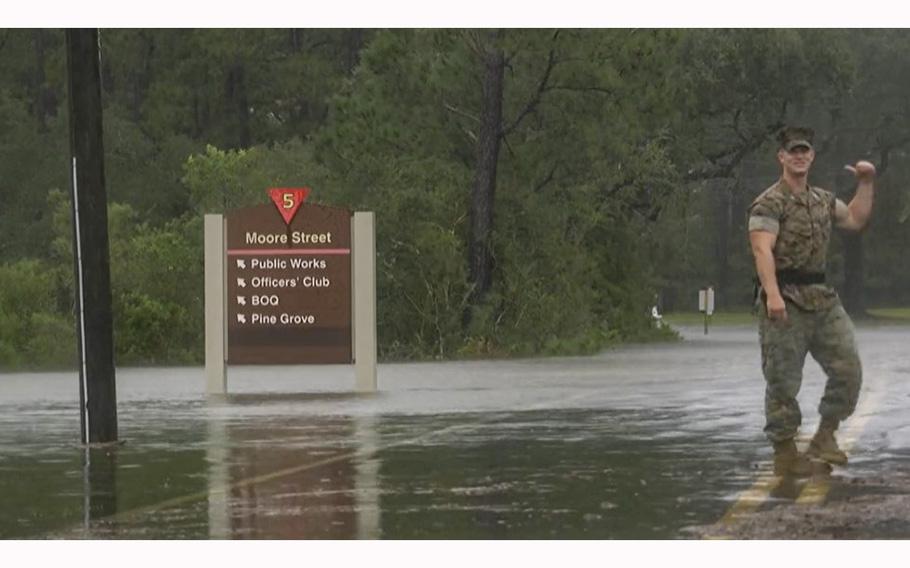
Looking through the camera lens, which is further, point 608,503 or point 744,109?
point 744,109

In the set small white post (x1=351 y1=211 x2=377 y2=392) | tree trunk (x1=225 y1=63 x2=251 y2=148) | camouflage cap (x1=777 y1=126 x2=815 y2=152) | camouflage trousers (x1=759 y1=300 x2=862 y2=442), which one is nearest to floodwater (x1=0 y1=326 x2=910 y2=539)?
small white post (x1=351 y1=211 x2=377 y2=392)

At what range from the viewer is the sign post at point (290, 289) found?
2641cm

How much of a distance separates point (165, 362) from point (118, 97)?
104 feet

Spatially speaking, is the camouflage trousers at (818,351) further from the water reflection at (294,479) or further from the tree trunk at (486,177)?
the tree trunk at (486,177)

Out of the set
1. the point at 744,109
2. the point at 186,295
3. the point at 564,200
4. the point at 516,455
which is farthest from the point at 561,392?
the point at 744,109

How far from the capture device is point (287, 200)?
85.1 feet

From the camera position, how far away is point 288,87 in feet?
223

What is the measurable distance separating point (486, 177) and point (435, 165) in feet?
4.15

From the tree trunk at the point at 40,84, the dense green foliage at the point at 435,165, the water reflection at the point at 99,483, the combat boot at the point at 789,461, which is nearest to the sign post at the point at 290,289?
the water reflection at the point at 99,483

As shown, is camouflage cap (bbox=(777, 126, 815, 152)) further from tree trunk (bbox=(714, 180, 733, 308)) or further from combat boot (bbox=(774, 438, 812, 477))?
tree trunk (bbox=(714, 180, 733, 308))

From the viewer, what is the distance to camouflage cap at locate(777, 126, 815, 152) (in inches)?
560

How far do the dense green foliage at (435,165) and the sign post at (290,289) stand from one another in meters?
12.7

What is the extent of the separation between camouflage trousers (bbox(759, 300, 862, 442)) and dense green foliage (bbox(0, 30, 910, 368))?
2591cm

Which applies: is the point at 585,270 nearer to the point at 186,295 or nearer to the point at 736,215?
the point at 186,295
